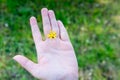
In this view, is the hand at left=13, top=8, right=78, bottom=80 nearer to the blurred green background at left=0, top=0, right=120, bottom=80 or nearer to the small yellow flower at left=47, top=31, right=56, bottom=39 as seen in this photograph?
the small yellow flower at left=47, top=31, right=56, bottom=39

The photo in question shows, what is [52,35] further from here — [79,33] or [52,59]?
[79,33]

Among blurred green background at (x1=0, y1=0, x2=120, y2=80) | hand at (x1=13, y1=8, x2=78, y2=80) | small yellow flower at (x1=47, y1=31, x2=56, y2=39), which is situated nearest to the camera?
hand at (x1=13, y1=8, x2=78, y2=80)

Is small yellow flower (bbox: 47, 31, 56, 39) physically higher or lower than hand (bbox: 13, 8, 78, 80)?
→ higher

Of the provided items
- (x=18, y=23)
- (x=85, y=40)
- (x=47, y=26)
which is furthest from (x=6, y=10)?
(x=47, y=26)

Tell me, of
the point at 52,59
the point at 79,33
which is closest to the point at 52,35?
the point at 52,59

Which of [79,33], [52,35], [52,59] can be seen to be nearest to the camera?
[52,59]

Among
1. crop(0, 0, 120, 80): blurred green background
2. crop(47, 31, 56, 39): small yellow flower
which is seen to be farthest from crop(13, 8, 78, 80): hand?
crop(0, 0, 120, 80): blurred green background

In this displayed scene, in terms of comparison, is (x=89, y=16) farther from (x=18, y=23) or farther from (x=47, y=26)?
(x=47, y=26)
